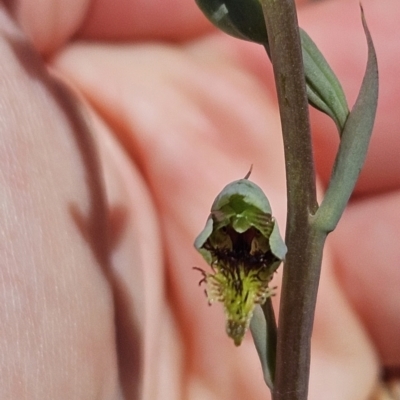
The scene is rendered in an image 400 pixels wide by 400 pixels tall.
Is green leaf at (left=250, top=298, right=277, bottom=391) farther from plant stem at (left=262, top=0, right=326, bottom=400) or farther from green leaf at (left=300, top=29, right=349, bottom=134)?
green leaf at (left=300, top=29, right=349, bottom=134)

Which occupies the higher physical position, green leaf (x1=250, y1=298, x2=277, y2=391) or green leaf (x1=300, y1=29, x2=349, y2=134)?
green leaf (x1=300, y1=29, x2=349, y2=134)

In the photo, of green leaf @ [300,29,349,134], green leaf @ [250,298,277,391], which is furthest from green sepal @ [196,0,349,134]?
green leaf @ [250,298,277,391]

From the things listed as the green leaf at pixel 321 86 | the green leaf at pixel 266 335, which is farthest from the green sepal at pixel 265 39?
the green leaf at pixel 266 335

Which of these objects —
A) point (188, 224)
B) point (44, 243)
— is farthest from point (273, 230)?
point (188, 224)

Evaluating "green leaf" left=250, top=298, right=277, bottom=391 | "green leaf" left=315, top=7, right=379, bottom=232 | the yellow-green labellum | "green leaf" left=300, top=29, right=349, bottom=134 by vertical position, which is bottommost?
"green leaf" left=250, top=298, right=277, bottom=391

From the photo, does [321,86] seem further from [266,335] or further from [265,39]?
[266,335]

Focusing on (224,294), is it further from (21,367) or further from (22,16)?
(22,16)

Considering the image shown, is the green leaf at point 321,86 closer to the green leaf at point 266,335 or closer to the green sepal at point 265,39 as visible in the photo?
the green sepal at point 265,39
